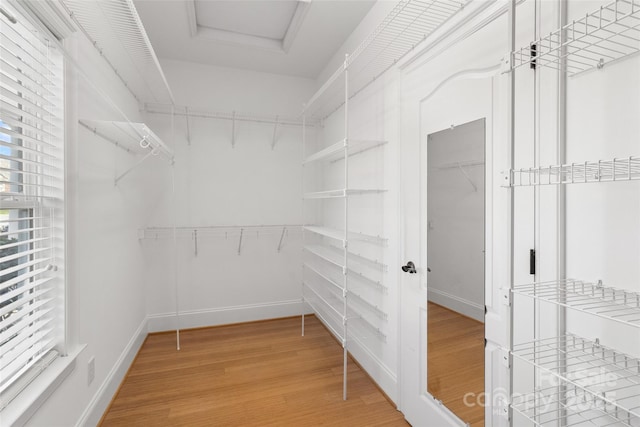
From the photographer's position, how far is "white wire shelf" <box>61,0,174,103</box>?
1.56 meters

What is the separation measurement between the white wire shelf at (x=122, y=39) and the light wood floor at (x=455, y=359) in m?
2.25

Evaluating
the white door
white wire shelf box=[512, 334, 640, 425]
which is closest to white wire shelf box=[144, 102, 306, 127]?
the white door

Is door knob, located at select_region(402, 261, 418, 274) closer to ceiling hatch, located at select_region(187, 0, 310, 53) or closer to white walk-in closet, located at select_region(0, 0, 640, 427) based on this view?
white walk-in closet, located at select_region(0, 0, 640, 427)

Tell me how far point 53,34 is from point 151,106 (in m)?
1.67

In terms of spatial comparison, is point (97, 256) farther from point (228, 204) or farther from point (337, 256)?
point (337, 256)

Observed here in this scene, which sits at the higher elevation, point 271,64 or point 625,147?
point 271,64

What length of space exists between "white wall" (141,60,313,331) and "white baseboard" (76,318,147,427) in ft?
1.69

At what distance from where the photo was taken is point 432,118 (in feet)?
5.61

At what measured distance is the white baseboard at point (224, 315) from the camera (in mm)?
3164

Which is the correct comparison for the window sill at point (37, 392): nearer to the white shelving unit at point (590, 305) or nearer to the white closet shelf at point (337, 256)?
the white closet shelf at point (337, 256)

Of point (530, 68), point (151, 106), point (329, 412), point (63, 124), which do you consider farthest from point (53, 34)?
point (329, 412)

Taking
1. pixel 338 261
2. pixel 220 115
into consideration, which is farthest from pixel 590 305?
pixel 220 115

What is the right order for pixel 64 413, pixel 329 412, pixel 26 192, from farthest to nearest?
pixel 329 412 < pixel 64 413 < pixel 26 192

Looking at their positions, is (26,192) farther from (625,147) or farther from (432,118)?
(625,147)
